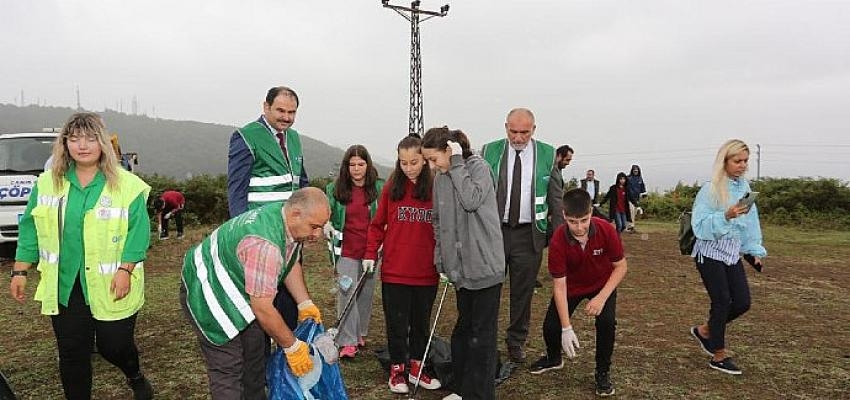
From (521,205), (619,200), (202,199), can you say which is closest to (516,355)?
(521,205)

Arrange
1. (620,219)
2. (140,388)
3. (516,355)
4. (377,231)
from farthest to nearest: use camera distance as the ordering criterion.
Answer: (620,219) < (516,355) < (377,231) < (140,388)

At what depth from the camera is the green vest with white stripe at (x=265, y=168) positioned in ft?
12.9

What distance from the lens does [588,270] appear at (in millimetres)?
4156

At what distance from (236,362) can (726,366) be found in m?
3.54

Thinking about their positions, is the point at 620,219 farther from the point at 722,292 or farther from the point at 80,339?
the point at 80,339

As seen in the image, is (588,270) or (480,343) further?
(588,270)

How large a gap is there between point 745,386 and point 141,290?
3.95 metres

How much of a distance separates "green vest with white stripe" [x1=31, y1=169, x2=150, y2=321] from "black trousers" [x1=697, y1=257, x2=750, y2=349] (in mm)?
3907

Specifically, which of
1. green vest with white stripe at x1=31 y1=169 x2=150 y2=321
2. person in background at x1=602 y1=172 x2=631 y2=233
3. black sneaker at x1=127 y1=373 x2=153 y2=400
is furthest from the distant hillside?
green vest with white stripe at x1=31 y1=169 x2=150 y2=321

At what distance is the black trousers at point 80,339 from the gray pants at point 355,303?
1.71 metres

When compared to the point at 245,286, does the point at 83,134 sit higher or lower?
higher

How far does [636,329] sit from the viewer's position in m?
5.82

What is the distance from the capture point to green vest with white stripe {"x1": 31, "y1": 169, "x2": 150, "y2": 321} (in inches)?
129

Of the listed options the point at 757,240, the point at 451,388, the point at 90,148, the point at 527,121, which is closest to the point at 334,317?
the point at 451,388
